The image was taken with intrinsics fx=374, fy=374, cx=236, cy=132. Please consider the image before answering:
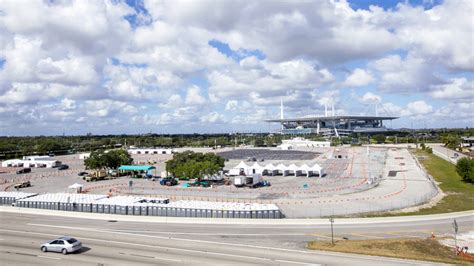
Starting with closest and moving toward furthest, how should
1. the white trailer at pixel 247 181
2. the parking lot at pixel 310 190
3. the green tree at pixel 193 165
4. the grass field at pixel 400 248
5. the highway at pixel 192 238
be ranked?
the highway at pixel 192 238
the grass field at pixel 400 248
the parking lot at pixel 310 190
the green tree at pixel 193 165
the white trailer at pixel 247 181

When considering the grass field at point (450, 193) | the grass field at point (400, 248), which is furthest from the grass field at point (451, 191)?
the grass field at point (400, 248)

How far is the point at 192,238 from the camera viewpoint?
35375 millimetres

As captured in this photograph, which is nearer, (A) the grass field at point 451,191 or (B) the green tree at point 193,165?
(A) the grass field at point 451,191

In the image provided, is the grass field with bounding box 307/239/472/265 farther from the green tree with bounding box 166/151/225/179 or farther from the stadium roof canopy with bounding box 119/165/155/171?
the stadium roof canopy with bounding box 119/165/155/171

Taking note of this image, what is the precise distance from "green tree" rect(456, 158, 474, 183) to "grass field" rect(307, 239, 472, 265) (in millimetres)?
44821

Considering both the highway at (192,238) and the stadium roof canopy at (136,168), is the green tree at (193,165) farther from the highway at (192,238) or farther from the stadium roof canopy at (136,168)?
the highway at (192,238)

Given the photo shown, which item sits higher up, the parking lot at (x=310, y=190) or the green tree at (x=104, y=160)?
the green tree at (x=104, y=160)

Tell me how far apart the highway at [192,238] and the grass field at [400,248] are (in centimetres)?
114

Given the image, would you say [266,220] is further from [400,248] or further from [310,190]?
[310,190]

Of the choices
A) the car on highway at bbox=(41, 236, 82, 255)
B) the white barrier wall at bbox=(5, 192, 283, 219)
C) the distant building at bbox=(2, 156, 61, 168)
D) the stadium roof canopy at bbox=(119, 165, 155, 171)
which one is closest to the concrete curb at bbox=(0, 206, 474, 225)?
the white barrier wall at bbox=(5, 192, 283, 219)

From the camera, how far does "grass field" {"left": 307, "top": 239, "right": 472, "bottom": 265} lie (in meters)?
29.5

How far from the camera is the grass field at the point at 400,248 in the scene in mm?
29453

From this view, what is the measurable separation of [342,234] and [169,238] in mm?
16757

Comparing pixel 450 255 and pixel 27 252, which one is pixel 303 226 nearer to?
pixel 450 255
